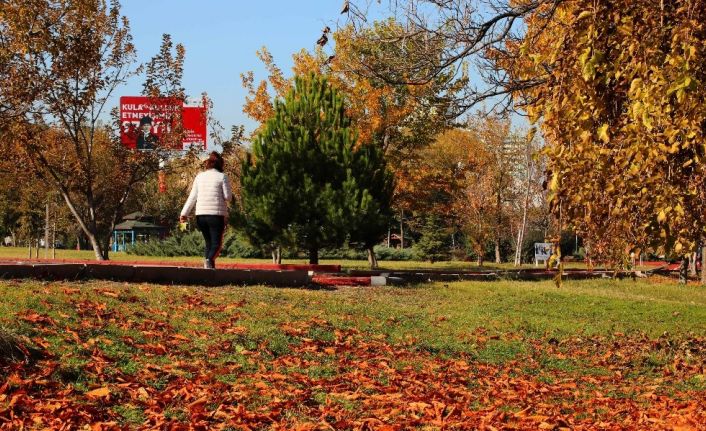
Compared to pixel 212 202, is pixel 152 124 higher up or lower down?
higher up

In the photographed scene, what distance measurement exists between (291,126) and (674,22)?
13.9 m

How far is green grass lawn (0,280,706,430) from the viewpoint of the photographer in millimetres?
5016

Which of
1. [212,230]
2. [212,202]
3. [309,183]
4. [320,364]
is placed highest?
[309,183]

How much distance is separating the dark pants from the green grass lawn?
3.18 ft

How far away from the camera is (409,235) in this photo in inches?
2329

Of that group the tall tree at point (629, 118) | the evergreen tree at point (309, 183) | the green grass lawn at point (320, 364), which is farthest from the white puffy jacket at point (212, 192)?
the evergreen tree at point (309, 183)

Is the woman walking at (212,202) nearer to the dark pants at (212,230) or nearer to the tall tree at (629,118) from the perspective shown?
the dark pants at (212,230)

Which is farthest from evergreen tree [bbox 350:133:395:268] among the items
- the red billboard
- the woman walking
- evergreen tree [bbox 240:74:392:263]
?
the woman walking

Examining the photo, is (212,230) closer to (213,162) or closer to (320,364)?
(213,162)

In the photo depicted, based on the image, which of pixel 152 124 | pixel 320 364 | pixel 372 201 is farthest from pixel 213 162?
pixel 152 124

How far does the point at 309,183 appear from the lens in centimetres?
1892

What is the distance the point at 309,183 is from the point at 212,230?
7.44m

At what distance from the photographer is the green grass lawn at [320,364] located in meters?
5.02

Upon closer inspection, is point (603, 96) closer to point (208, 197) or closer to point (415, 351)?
point (415, 351)
